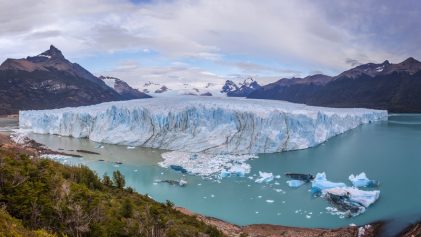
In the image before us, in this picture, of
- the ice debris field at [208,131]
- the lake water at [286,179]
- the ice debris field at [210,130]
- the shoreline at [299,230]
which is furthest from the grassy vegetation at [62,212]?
the ice debris field at [210,130]

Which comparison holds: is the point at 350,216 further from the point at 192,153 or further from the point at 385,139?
the point at 385,139

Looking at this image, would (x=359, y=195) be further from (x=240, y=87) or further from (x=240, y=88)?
(x=240, y=87)

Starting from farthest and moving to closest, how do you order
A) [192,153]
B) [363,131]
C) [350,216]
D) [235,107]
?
1. [363,131]
2. [235,107]
3. [192,153]
4. [350,216]

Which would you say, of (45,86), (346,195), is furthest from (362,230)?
(45,86)

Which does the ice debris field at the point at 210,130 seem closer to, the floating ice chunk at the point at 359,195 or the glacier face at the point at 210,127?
the glacier face at the point at 210,127

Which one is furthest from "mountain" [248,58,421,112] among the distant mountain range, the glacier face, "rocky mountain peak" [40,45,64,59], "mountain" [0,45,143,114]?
"rocky mountain peak" [40,45,64,59]

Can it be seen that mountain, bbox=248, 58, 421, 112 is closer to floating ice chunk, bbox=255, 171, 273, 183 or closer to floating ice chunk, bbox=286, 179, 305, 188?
floating ice chunk, bbox=255, 171, 273, 183

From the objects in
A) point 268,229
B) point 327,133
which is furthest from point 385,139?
point 268,229
